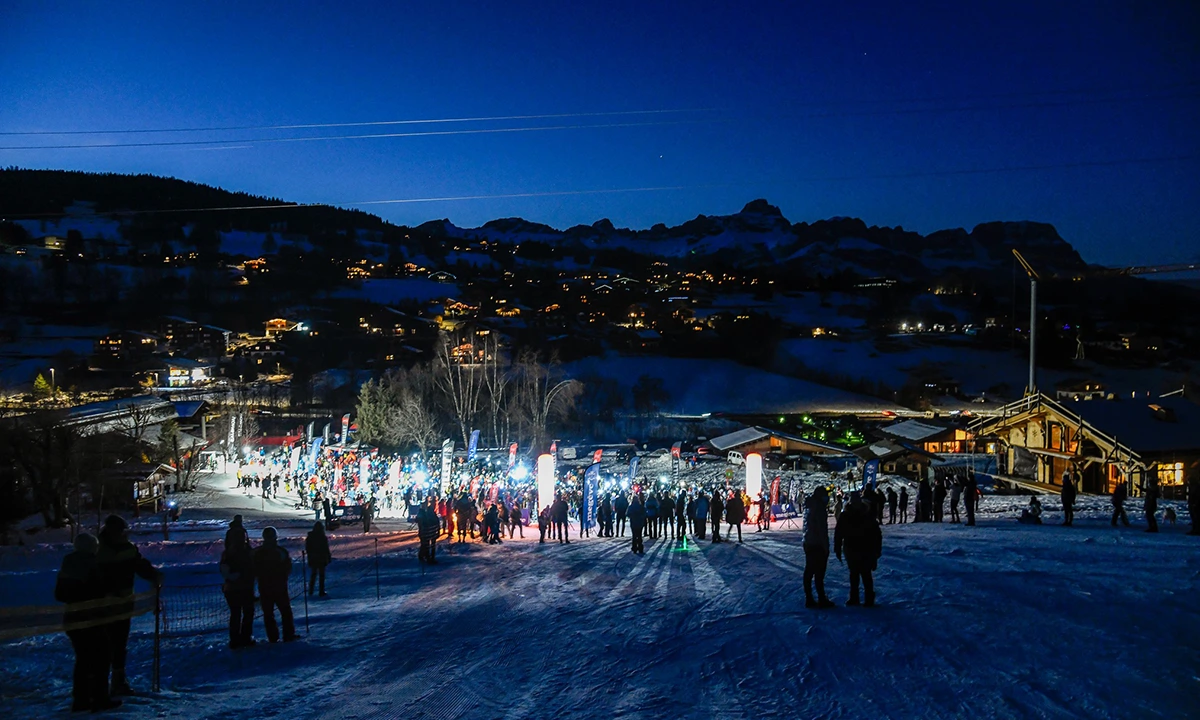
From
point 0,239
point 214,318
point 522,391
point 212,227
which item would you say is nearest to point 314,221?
point 212,227

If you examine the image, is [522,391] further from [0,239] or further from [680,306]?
[0,239]

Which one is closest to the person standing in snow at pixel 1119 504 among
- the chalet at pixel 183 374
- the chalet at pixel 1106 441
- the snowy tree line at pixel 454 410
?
the chalet at pixel 1106 441

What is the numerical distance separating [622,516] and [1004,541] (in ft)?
23.2

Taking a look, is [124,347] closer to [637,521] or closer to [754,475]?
[754,475]

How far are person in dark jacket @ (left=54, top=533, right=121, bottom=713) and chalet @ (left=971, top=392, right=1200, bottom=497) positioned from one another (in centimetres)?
2570

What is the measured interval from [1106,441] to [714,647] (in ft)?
79.5

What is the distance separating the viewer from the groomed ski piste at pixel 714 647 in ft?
17.6

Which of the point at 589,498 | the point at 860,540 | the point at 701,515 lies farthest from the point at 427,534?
the point at 860,540

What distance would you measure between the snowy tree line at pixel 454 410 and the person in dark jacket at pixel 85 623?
121 ft

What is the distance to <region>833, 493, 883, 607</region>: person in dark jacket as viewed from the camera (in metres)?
7.30

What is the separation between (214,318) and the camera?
94812 millimetres

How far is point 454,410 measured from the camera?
49.9 meters

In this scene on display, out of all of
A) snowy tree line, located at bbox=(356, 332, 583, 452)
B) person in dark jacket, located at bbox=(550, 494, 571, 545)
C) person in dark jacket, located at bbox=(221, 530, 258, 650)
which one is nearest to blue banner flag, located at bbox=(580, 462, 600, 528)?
person in dark jacket, located at bbox=(550, 494, 571, 545)

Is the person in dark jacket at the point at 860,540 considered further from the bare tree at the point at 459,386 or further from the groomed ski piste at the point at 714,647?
the bare tree at the point at 459,386
